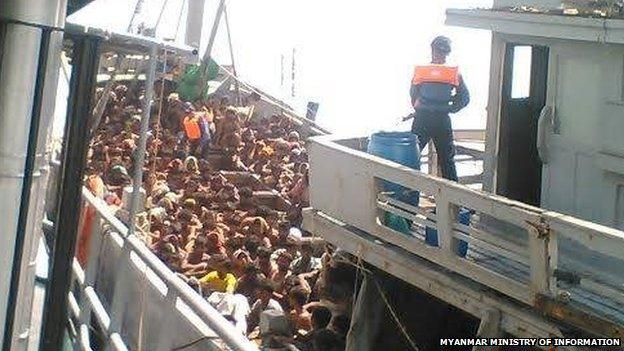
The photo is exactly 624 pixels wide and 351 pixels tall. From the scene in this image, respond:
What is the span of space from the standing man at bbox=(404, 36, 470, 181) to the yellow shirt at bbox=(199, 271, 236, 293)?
264cm

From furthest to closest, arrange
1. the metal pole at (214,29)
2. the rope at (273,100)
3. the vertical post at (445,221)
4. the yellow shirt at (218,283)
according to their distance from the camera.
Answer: the rope at (273,100) → the metal pole at (214,29) → the yellow shirt at (218,283) → the vertical post at (445,221)

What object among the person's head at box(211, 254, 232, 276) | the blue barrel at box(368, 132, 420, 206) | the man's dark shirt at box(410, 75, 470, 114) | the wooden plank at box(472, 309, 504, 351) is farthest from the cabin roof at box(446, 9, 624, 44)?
the person's head at box(211, 254, 232, 276)

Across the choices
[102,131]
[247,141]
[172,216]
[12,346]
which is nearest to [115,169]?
[172,216]

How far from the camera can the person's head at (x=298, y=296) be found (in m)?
8.38

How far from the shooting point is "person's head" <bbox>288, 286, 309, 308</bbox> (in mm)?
8375

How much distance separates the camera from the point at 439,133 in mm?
7301

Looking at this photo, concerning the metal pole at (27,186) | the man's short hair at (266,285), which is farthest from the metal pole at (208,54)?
the metal pole at (27,186)

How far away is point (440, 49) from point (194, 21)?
14739 mm

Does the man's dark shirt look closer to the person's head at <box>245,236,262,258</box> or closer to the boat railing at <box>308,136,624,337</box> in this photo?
the boat railing at <box>308,136,624,337</box>

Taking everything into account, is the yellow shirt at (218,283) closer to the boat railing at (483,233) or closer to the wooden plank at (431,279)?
the wooden plank at (431,279)

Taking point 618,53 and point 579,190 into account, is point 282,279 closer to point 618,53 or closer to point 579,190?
point 579,190

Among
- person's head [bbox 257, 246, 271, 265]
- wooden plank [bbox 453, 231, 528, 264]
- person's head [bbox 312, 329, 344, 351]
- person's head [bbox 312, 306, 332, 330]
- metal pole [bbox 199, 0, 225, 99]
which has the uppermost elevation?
metal pole [bbox 199, 0, 225, 99]

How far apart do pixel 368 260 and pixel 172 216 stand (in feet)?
16.8

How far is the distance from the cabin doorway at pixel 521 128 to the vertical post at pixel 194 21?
14.2 meters
